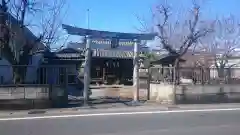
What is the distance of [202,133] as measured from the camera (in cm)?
982

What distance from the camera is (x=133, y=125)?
1127 centimetres

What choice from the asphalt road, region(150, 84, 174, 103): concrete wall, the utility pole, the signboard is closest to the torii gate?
the signboard

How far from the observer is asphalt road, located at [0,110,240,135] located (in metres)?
9.99

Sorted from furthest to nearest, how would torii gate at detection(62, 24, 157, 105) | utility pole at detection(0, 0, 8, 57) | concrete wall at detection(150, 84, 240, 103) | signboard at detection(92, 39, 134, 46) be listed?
utility pole at detection(0, 0, 8, 57), concrete wall at detection(150, 84, 240, 103), signboard at detection(92, 39, 134, 46), torii gate at detection(62, 24, 157, 105)

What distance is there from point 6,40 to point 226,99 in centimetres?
1193

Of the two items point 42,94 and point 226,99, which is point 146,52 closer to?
point 226,99

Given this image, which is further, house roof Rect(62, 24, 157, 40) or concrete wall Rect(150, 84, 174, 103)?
concrete wall Rect(150, 84, 174, 103)

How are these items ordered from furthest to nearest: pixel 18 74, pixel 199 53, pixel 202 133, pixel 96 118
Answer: pixel 199 53
pixel 18 74
pixel 96 118
pixel 202 133

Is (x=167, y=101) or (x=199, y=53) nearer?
(x=167, y=101)

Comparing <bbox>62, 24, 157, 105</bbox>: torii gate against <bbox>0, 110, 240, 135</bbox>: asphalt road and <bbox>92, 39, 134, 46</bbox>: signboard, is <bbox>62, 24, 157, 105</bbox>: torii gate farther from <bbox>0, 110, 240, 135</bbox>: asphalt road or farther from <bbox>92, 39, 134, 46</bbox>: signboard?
<bbox>0, 110, 240, 135</bbox>: asphalt road

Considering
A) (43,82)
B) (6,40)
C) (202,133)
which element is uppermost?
(6,40)

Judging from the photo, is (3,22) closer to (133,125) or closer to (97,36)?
(97,36)

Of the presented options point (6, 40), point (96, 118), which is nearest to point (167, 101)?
point (96, 118)

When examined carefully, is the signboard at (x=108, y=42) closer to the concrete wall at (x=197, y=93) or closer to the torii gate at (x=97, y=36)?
the torii gate at (x=97, y=36)
